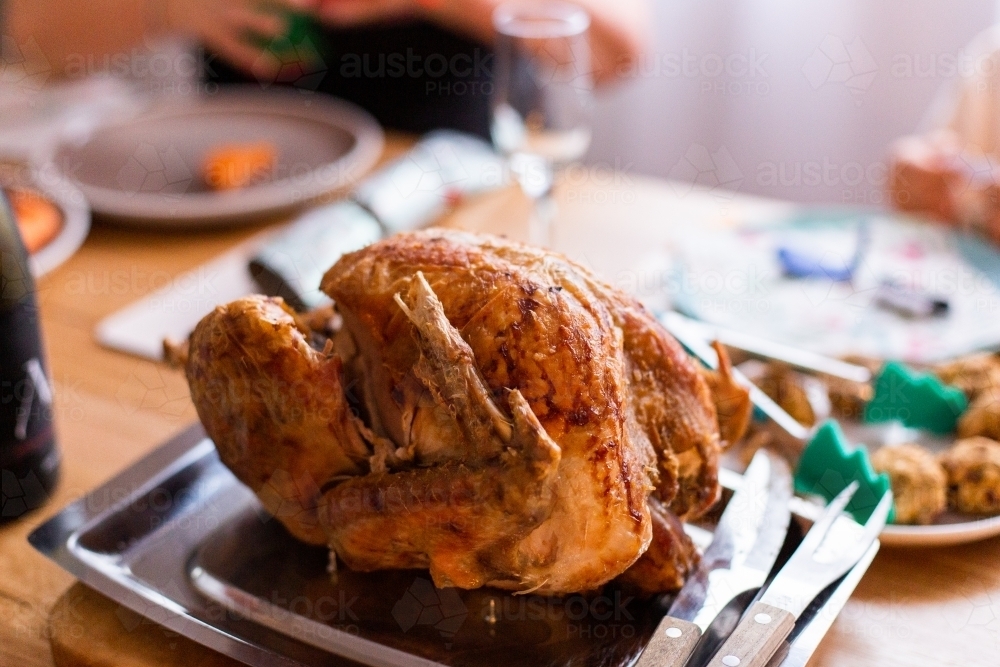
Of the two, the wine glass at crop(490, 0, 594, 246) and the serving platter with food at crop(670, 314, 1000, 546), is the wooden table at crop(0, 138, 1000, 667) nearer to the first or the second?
the serving platter with food at crop(670, 314, 1000, 546)

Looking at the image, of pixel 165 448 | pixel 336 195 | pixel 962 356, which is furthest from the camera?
pixel 336 195

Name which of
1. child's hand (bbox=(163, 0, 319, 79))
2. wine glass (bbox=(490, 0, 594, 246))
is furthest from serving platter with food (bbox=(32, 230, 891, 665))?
child's hand (bbox=(163, 0, 319, 79))

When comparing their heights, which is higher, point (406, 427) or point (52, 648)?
point (406, 427)

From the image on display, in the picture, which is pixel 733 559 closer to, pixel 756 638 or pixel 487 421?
pixel 756 638

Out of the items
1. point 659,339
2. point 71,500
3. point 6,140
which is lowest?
point 71,500

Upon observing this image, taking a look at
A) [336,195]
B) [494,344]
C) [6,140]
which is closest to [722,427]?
[494,344]

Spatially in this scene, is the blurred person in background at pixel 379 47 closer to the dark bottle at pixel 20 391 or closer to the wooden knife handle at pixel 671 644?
the dark bottle at pixel 20 391

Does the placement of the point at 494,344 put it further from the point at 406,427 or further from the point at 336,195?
the point at 336,195
